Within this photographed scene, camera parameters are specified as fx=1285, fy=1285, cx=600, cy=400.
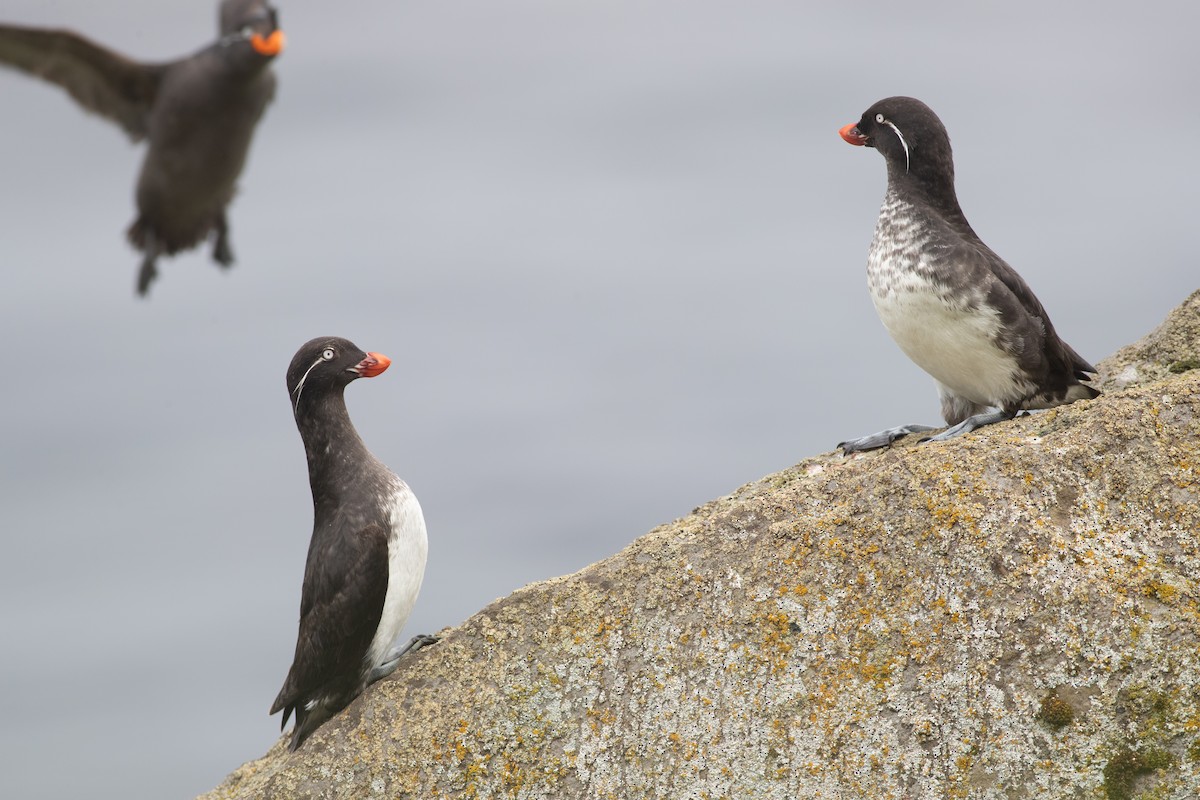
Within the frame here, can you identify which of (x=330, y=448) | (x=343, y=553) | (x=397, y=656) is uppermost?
(x=330, y=448)

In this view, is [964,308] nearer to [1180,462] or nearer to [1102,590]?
[1180,462]

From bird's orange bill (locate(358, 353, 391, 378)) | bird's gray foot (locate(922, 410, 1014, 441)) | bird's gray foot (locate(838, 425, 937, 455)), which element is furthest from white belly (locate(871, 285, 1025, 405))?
bird's orange bill (locate(358, 353, 391, 378))

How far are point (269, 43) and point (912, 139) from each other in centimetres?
664

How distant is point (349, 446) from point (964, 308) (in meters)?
3.38

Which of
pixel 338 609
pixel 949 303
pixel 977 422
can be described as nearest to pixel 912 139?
pixel 949 303

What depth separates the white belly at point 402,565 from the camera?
20.7 feet

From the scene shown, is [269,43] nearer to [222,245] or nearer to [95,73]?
[222,245]

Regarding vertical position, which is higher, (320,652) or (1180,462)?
(320,652)

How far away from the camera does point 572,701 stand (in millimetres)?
5523

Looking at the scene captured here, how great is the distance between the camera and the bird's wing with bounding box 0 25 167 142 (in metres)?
1.40

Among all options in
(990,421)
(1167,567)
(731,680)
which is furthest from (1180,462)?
(731,680)

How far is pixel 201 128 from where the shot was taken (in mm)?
1284

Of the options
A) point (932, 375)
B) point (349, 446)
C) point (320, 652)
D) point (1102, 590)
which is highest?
point (349, 446)

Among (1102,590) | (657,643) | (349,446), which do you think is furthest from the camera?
(349,446)
